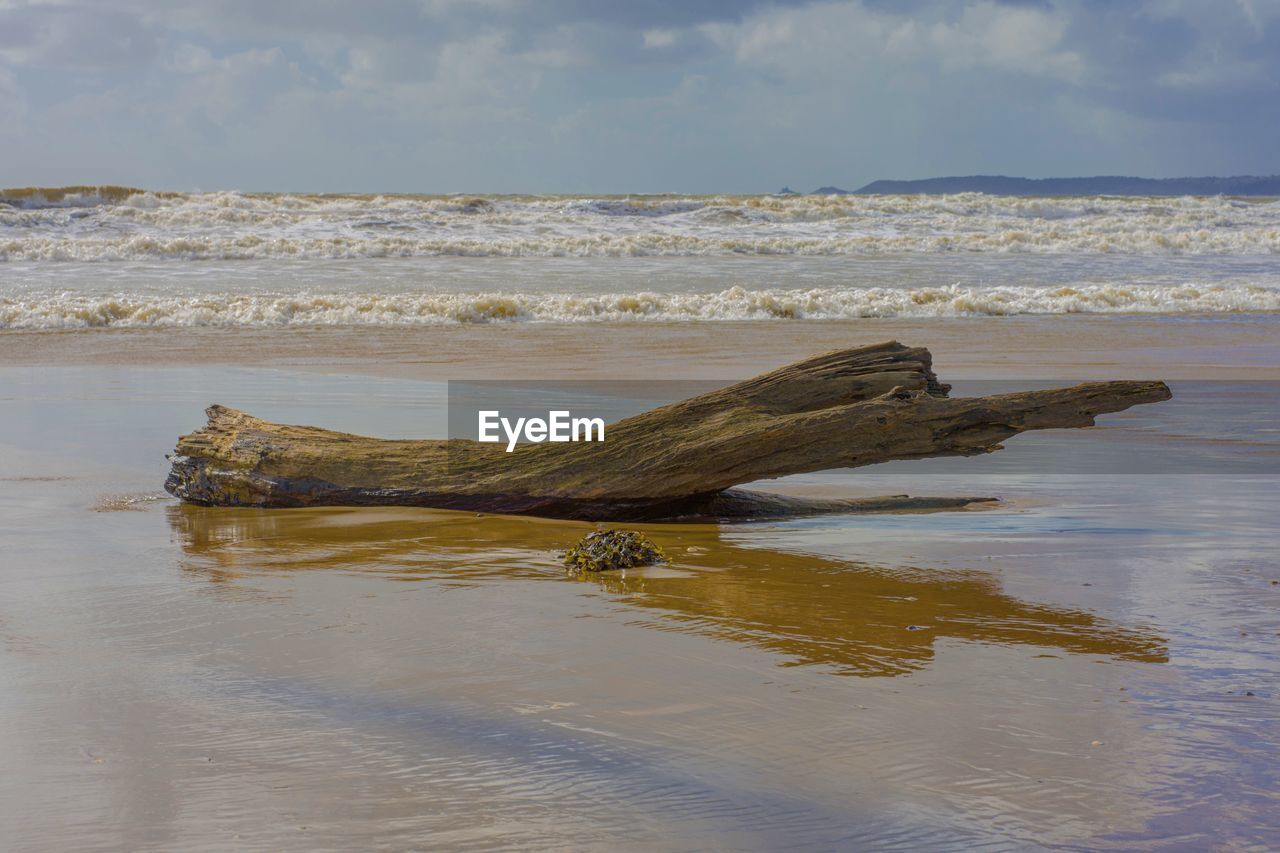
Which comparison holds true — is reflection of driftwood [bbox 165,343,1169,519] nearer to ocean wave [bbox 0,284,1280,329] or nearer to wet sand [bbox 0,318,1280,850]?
wet sand [bbox 0,318,1280,850]

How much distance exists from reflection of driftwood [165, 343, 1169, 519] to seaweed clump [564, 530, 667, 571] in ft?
2.31

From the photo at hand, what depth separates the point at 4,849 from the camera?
2252mm

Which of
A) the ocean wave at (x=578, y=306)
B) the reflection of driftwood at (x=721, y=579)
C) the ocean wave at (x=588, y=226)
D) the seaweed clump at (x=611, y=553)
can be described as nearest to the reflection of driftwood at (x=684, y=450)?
the reflection of driftwood at (x=721, y=579)

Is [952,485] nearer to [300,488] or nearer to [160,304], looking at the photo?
[300,488]

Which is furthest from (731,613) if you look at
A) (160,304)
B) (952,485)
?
(160,304)

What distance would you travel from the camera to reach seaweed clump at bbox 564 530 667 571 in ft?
14.7

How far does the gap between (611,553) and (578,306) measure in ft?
42.7

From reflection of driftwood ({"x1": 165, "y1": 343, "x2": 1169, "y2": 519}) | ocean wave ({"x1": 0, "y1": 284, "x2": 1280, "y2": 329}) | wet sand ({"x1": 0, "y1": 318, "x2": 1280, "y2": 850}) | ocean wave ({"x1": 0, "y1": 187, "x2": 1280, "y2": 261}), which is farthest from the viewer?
ocean wave ({"x1": 0, "y1": 187, "x2": 1280, "y2": 261})

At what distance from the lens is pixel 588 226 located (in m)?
33.1


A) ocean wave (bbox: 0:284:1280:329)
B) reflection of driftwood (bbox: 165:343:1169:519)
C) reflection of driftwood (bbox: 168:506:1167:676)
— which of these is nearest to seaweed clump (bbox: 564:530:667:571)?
reflection of driftwood (bbox: 168:506:1167:676)

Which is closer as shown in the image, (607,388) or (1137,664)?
(1137,664)

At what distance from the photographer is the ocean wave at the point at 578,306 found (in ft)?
53.5

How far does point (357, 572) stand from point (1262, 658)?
3028 millimetres

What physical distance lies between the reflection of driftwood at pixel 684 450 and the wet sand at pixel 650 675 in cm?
17
